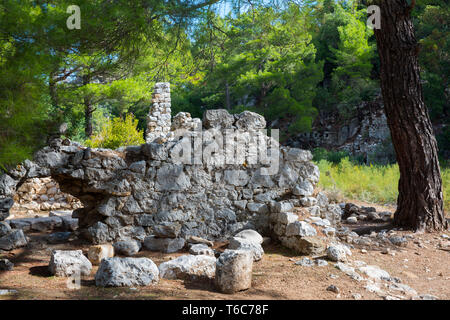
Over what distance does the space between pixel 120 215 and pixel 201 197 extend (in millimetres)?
1097

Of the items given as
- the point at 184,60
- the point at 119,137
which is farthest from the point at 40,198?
the point at 184,60

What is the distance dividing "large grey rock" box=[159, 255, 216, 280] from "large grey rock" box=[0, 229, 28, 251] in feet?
7.57

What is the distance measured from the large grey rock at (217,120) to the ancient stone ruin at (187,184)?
1cm

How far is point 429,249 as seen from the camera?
485cm

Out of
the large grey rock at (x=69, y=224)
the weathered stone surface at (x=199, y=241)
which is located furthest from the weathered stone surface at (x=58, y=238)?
the weathered stone surface at (x=199, y=241)

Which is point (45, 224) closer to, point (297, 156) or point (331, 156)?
point (297, 156)

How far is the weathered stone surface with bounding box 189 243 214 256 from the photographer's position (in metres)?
4.23

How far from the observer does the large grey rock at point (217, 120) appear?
5219 mm

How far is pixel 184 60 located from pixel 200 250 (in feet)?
11.0

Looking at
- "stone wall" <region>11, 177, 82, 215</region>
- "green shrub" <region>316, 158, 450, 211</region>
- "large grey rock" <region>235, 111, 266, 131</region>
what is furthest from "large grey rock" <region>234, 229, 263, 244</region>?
"stone wall" <region>11, 177, 82, 215</region>

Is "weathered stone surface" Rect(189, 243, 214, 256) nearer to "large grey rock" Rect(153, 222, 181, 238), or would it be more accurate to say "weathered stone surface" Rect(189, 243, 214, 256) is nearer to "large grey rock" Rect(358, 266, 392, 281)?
"large grey rock" Rect(153, 222, 181, 238)

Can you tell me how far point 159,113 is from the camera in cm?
1267

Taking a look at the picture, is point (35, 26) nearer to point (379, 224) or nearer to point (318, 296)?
point (318, 296)

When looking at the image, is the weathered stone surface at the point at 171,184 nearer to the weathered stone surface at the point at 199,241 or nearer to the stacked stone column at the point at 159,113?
the weathered stone surface at the point at 199,241
